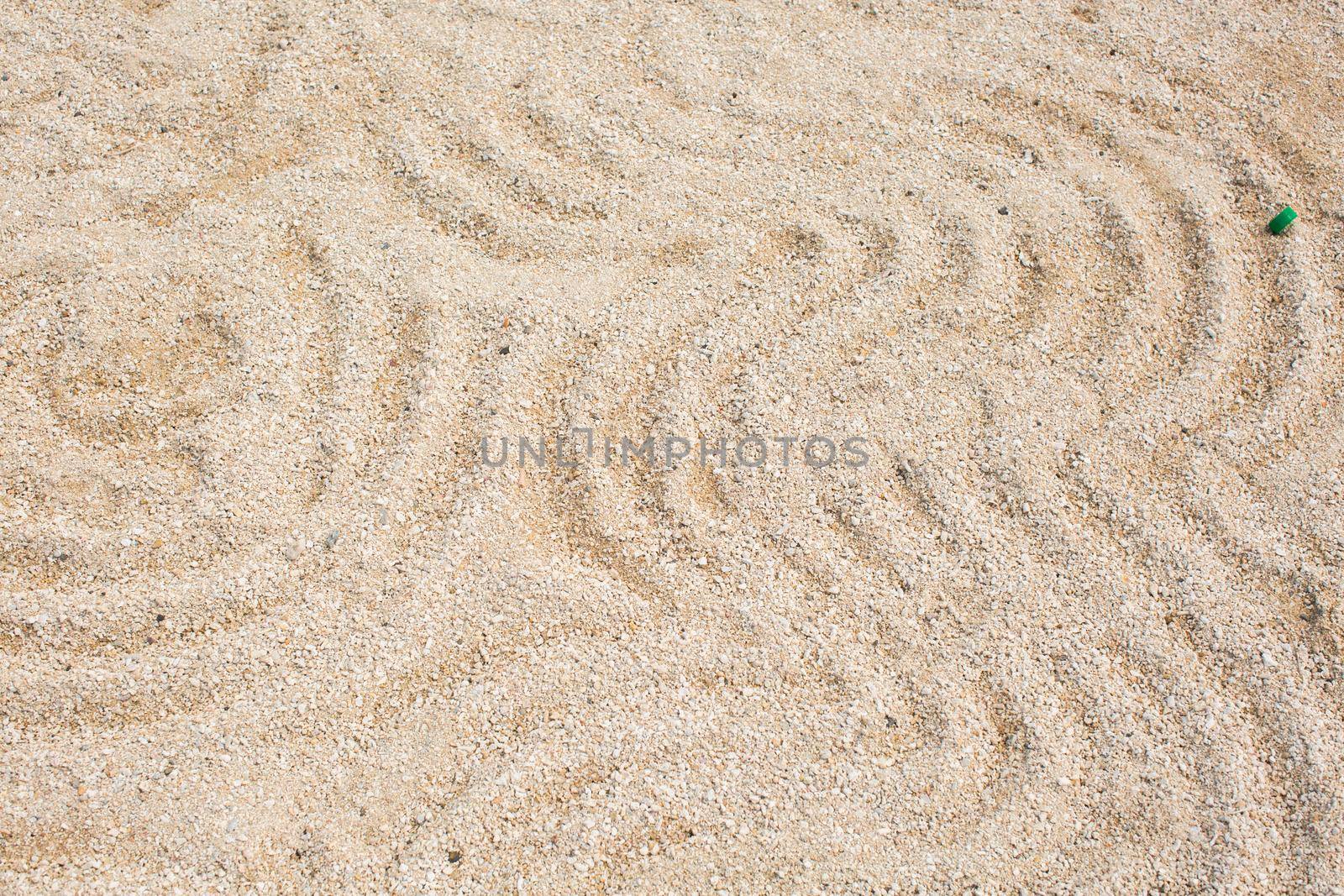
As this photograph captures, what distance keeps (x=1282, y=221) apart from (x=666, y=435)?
2097mm

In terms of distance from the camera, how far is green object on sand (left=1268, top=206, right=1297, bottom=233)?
310 cm

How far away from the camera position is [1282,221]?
3100 mm

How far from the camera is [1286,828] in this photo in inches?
90.0

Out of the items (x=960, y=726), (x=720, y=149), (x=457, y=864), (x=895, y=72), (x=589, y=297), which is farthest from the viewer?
(x=895, y=72)

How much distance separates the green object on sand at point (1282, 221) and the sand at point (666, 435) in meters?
0.10

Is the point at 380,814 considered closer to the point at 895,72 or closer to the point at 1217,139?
the point at 895,72

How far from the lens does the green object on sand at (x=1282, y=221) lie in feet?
10.2

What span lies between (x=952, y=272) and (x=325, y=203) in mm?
1946

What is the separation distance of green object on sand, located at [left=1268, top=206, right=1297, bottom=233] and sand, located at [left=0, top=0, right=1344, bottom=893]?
10cm

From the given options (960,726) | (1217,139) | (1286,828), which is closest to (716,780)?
(960,726)

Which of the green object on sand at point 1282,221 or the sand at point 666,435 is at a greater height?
the green object on sand at point 1282,221

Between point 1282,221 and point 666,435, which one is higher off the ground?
point 1282,221

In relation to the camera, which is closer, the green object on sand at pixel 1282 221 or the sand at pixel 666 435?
the sand at pixel 666 435

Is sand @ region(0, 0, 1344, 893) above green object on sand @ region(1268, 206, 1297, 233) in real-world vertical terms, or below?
below
